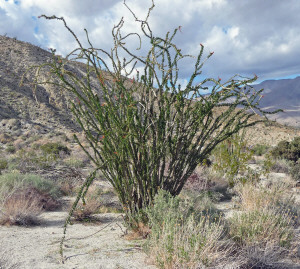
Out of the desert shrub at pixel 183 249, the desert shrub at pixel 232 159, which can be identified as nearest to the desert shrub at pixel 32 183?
the desert shrub at pixel 232 159

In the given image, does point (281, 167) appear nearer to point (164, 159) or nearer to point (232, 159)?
point (232, 159)

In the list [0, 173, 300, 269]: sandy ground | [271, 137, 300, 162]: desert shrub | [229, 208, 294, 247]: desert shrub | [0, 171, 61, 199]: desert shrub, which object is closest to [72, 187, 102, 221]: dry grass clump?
[0, 173, 300, 269]: sandy ground

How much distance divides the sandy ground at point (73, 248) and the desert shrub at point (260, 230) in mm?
1524

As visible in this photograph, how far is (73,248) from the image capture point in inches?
197

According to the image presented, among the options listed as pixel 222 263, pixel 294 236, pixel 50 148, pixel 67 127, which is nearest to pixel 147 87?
pixel 222 263

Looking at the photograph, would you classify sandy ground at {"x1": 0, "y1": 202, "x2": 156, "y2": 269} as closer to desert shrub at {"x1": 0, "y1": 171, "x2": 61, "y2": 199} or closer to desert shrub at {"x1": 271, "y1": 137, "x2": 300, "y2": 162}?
desert shrub at {"x1": 0, "y1": 171, "x2": 61, "y2": 199}

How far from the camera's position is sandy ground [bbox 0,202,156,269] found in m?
4.34

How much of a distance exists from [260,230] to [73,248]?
117 inches

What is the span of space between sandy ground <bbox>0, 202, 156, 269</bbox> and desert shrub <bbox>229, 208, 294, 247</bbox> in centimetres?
152

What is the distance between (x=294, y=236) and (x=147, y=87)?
3.53 metres

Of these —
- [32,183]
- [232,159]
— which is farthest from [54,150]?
[232,159]

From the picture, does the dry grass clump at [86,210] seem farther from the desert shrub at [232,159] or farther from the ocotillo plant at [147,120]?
the desert shrub at [232,159]

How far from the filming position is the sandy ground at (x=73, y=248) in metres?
4.34

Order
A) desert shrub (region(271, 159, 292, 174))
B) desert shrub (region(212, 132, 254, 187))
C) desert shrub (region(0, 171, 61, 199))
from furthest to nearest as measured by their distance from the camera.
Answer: desert shrub (region(271, 159, 292, 174)) → desert shrub (region(212, 132, 254, 187)) → desert shrub (region(0, 171, 61, 199))
